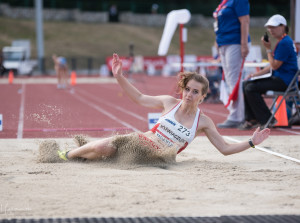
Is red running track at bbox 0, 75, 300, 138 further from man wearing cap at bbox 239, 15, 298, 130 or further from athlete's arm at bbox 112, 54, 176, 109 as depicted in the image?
athlete's arm at bbox 112, 54, 176, 109

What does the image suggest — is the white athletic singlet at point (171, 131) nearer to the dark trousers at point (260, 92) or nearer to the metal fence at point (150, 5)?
the dark trousers at point (260, 92)

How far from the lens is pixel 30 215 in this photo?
3828 mm

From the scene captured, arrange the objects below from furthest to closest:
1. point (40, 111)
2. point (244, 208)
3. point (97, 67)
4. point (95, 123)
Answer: point (97, 67) < point (95, 123) < point (40, 111) < point (244, 208)

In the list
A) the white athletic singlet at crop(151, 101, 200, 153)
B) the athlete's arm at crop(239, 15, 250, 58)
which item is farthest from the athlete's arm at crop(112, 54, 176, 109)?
the athlete's arm at crop(239, 15, 250, 58)

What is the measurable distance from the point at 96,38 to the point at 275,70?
5191cm

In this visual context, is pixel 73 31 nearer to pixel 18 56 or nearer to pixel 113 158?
pixel 18 56

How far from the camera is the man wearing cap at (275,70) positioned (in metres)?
9.09

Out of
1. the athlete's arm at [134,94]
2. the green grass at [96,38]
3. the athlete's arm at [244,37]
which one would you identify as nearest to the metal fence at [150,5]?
the green grass at [96,38]

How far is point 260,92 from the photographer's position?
9320mm

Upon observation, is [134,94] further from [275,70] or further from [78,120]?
[78,120]

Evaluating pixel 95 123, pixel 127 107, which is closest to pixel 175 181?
pixel 95 123

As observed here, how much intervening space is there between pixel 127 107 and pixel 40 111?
712cm

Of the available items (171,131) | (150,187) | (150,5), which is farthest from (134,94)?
(150,5)

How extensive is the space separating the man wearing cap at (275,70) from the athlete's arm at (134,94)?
3.48 metres
